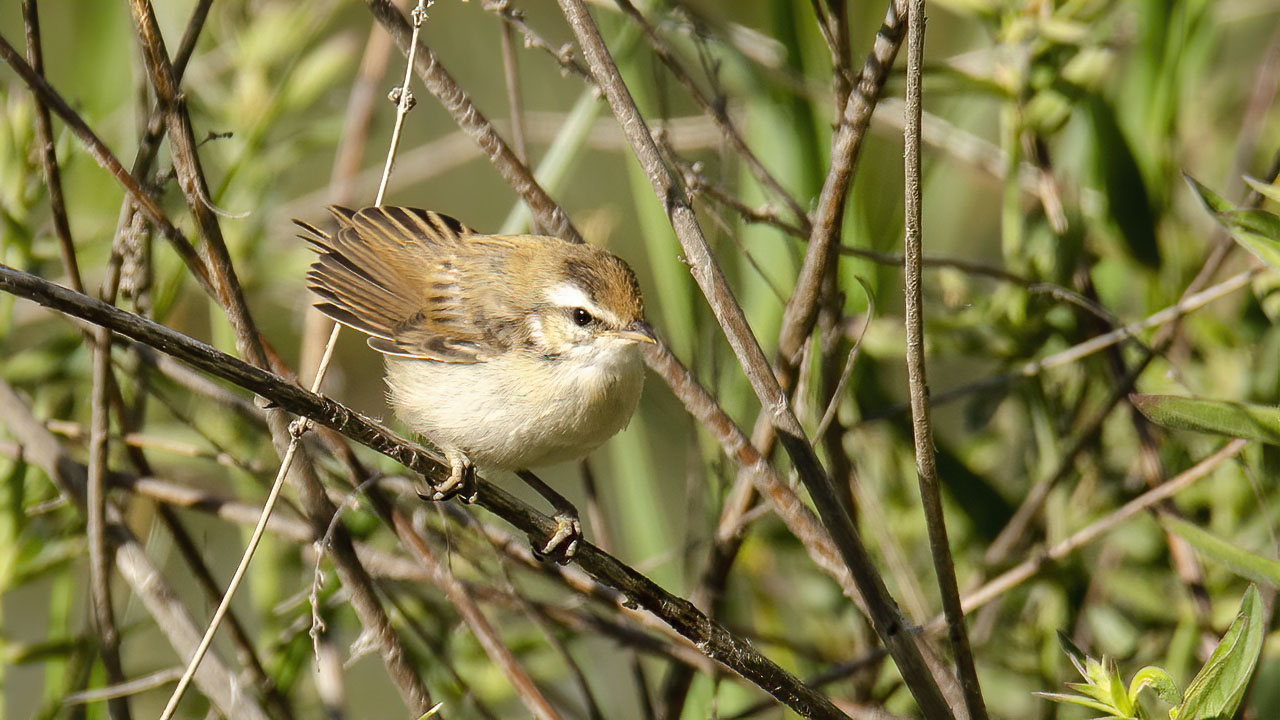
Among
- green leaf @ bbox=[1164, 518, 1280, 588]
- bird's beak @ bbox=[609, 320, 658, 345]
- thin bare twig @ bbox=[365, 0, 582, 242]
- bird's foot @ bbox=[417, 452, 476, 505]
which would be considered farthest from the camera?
bird's beak @ bbox=[609, 320, 658, 345]

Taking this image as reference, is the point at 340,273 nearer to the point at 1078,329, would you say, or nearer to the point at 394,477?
the point at 394,477

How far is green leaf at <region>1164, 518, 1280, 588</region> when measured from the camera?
74.9 inches

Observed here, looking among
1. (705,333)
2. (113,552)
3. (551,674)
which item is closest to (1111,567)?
(705,333)

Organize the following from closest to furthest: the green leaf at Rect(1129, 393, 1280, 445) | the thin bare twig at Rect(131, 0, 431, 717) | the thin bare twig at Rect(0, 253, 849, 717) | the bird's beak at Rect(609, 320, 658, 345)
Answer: the thin bare twig at Rect(0, 253, 849, 717), the green leaf at Rect(1129, 393, 1280, 445), the thin bare twig at Rect(131, 0, 431, 717), the bird's beak at Rect(609, 320, 658, 345)

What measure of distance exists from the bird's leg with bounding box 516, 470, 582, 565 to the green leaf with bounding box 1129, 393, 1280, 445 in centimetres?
91

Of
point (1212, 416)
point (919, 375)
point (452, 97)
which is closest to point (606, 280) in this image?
point (452, 97)

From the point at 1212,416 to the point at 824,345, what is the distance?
2.88 ft

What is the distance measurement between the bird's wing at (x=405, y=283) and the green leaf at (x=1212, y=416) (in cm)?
150

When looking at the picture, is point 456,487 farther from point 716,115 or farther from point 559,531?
point 716,115

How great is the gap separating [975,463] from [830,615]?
0.60 metres

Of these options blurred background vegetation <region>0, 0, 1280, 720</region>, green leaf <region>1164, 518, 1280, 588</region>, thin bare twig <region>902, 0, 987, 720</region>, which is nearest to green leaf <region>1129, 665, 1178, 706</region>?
thin bare twig <region>902, 0, 987, 720</region>

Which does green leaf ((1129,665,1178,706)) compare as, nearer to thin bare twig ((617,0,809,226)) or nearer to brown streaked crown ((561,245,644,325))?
thin bare twig ((617,0,809,226))

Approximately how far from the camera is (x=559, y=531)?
6.76ft

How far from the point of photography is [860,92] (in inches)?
78.5
